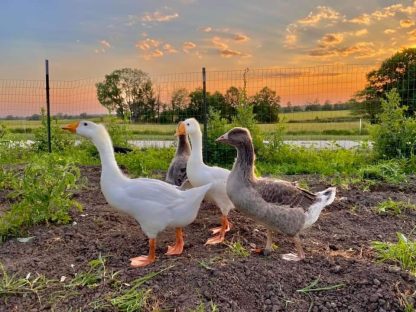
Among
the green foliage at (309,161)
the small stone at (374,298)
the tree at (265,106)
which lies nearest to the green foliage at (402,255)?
the small stone at (374,298)

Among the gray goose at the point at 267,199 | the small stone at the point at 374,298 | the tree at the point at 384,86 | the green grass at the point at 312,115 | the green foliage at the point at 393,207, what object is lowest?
the small stone at the point at 374,298

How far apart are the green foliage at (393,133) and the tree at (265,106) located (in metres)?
3.35

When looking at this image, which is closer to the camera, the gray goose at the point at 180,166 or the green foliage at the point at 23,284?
the green foliage at the point at 23,284

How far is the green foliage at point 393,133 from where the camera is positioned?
10.8 m

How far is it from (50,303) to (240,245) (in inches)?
76.5

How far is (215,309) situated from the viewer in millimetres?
3436

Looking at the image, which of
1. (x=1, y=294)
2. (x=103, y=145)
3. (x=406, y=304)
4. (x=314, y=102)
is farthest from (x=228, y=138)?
(x=314, y=102)

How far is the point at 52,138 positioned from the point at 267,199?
11580 millimetres

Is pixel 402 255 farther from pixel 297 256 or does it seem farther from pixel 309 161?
pixel 309 161

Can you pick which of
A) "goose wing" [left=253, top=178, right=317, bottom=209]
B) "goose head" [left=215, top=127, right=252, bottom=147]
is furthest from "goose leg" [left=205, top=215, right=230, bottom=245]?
"goose head" [left=215, top=127, right=252, bottom=147]

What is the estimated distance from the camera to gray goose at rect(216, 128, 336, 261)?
4215 mm

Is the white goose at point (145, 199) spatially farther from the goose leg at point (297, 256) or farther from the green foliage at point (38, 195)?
the goose leg at point (297, 256)

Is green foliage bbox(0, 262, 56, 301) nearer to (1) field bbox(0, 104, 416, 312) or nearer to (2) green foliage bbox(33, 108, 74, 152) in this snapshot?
(1) field bbox(0, 104, 416, 312)

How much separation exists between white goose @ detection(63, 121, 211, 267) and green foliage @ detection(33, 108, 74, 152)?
404 inches
